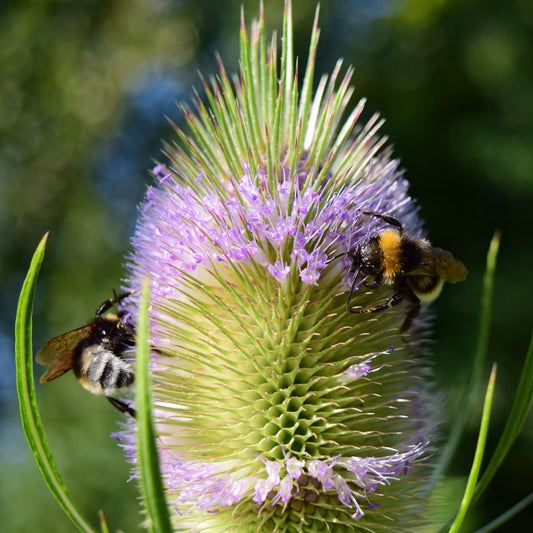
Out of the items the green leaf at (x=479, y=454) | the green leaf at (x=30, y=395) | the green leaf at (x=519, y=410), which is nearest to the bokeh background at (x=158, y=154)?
the green leaf at (x=519, y=410)

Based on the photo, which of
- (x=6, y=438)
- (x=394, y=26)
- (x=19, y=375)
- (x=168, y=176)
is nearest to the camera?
(x=19, y=375)

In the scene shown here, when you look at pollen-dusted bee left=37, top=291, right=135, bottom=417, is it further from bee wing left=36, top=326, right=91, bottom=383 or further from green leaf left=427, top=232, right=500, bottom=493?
green leaf left=427, top=232, right=500, bottom=493

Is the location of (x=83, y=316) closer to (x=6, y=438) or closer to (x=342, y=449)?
(x=6, y=438)

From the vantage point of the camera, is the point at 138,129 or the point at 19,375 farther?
the point at 138,129

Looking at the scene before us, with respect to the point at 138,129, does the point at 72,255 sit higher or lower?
lower

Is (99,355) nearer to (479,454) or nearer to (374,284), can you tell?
(374,284)

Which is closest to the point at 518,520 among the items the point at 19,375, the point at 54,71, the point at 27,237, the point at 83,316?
the point at 83,316
